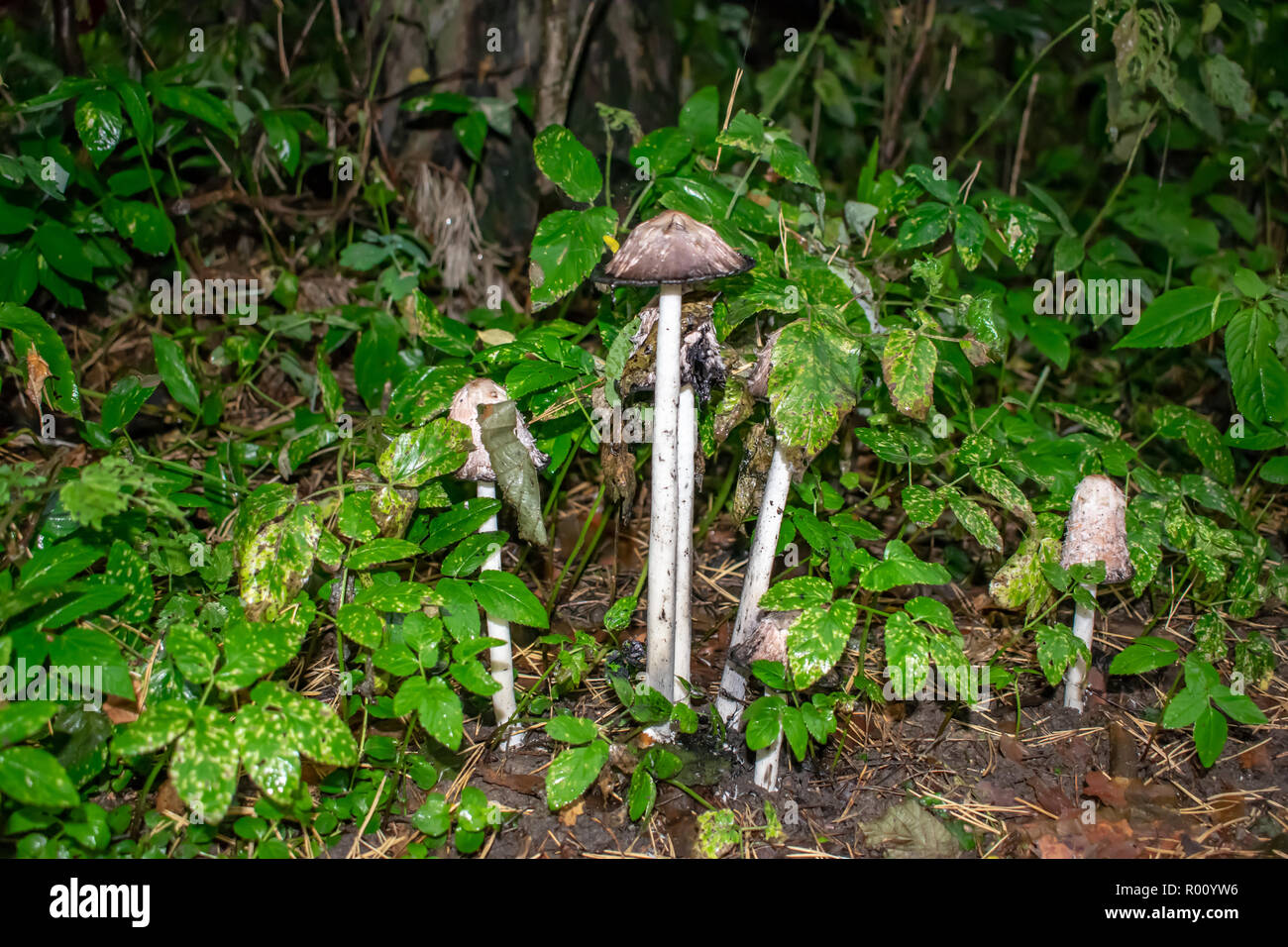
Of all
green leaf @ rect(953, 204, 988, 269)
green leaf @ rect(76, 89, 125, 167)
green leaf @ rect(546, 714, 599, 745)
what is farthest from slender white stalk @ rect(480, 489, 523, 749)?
green leaf @ rect(76, 89, 125, 167)

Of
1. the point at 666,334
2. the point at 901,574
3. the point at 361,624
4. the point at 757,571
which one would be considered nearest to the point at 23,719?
the point at 361,624

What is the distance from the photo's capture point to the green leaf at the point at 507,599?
2209 millimetres

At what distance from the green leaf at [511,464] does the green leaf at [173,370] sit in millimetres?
1392

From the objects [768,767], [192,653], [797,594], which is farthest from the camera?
[768,767]

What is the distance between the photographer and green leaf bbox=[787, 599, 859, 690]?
2061 mm

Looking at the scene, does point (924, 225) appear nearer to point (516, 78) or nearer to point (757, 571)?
point (757, 571)

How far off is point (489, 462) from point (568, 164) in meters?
0.93

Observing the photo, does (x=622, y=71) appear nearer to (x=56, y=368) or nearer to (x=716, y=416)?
(x=716, y=416)

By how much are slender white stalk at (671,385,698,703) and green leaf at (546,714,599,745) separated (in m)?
0.33

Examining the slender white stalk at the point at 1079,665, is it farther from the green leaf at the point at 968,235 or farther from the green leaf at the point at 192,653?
the green leaf at the point at 192,653

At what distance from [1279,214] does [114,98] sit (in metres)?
5.14

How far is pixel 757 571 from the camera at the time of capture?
96.6 inches

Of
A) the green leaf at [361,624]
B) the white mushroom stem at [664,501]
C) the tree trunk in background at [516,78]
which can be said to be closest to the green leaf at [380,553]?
the green leaf at [361,624]
